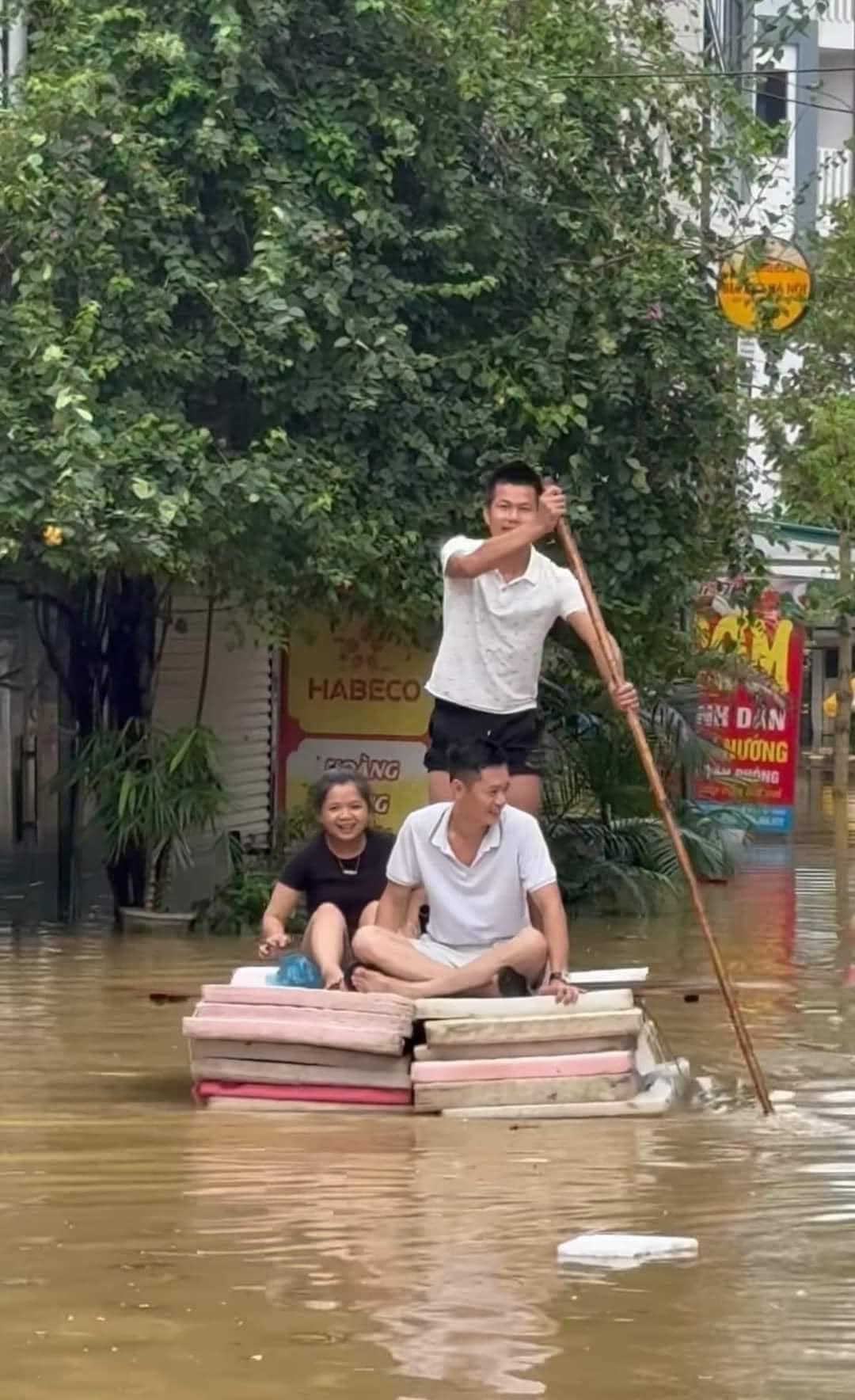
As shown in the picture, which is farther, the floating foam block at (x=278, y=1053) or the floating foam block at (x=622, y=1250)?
the floating foam block at (x=278, y=1053)

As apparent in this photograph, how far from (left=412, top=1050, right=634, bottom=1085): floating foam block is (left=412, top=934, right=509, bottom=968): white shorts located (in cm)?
57

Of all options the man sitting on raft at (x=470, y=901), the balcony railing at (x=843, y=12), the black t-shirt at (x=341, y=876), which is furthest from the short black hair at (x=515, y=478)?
the balcony railing at (x=843, y=12)

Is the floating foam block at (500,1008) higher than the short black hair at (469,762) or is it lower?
lower

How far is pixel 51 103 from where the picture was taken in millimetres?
11891

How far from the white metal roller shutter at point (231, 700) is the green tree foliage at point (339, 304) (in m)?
1.11

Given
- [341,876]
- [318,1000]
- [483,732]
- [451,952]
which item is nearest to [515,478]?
[483,732]

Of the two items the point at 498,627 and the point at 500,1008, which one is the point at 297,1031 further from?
the point at 498,627

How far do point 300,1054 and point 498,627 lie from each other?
1.81 metres

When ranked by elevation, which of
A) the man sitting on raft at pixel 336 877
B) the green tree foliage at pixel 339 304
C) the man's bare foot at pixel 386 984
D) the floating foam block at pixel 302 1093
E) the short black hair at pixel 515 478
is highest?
the green tree foliage at pixel 339 304

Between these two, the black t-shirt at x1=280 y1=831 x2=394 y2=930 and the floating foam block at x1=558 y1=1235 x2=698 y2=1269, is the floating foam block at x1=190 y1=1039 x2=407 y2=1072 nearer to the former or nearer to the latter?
the black t-shirt at x1=280 y1=831 x2=394 y2=930

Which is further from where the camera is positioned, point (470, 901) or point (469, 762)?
point (470, 901)

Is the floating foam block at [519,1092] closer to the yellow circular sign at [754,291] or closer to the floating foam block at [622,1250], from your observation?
the floating foam block at [622,1250]

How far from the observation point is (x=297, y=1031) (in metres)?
8.04

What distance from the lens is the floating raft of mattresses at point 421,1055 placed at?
7.93 meters
